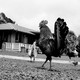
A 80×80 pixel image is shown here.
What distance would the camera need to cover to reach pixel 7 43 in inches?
1609

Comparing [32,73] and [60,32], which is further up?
[60,32]

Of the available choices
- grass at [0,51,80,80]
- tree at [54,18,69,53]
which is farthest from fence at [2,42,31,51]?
tree at [54,18,69,53]

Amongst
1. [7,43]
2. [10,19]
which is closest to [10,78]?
[7,43]

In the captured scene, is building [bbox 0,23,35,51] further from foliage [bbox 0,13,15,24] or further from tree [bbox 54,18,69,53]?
tree [bbox 54,18,69,53]

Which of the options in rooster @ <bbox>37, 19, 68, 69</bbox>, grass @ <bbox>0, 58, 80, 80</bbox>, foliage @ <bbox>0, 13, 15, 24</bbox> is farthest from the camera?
foliage @ <bbox>0, 13, 15, 24</bbox>

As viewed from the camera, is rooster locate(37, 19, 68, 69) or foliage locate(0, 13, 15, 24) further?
foliage locate(0, 13, 15, 24)

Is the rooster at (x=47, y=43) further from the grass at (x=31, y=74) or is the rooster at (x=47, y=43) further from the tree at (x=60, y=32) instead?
the grass at (x=31, y=74)

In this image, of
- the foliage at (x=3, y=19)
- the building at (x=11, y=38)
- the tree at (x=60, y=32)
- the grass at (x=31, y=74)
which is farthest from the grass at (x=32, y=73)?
the foliage at (x=3, y=19)

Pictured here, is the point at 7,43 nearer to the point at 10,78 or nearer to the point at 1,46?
the point at 1,46

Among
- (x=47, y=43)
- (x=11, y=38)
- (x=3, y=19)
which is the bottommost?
(x=47, y=43)

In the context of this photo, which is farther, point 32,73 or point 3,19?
point 3,19

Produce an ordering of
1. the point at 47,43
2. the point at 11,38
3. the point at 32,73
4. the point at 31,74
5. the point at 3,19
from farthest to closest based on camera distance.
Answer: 1. the point at 3,19
2. the point at 11,38
3. the point at 47,43
4. the point at 32,73
5. the point at 31,74

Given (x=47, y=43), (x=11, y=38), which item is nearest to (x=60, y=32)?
(x=47, y=43)

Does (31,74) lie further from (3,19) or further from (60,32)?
(3,19)
